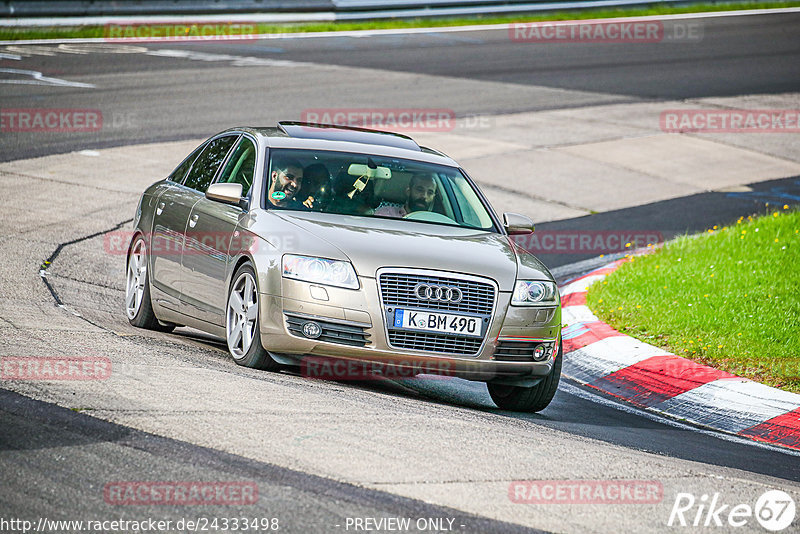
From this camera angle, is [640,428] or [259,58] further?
[259,58]

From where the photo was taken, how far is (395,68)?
24.5m

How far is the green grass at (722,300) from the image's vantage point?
8.93m

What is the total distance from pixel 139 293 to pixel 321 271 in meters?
2.60

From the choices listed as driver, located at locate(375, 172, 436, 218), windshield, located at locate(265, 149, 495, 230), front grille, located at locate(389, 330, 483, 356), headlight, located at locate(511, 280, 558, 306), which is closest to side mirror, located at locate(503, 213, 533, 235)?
windshield, located at locate(265, 149, 495, 230)

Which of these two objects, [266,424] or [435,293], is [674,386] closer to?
[435,293]

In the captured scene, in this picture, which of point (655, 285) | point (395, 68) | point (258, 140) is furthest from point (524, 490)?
point (395, 68)

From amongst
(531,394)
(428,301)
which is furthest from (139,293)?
(531,394)

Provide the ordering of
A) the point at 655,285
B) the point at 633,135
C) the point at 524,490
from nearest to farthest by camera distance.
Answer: the point at 524,490, the point at 655,285, the point at 633,135

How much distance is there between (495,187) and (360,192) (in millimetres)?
7661

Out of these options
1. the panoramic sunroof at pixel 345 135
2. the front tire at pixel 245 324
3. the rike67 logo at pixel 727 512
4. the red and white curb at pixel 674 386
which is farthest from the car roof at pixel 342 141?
the rike67 logo at pixel 727 512

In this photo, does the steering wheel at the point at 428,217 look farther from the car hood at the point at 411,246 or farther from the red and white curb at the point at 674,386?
the red and white curb at the point at 674,386

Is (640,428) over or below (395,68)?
below

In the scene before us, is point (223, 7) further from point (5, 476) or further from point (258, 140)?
point (5, 476)

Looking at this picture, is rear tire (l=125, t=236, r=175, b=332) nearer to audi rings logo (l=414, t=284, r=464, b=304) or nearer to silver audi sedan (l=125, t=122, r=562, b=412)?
silver audi sedan (l=125, t=122, r=562, b=412)
